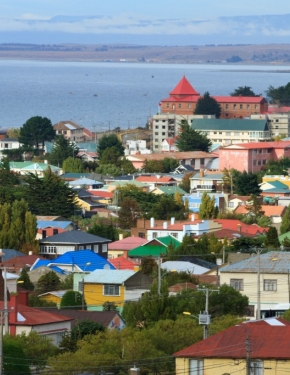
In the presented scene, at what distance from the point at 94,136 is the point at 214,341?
74.4 metres

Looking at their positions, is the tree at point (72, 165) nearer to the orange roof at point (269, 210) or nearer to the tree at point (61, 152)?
the tree at point (61, 152)

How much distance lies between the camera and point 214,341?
17.3m

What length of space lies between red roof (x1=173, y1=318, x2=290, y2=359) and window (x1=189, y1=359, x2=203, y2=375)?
6 centimetres

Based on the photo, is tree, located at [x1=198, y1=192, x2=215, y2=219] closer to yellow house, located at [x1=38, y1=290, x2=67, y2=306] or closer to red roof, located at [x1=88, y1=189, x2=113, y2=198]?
red roof, located at [x1=88, y1=189, x2=113, y2=198]

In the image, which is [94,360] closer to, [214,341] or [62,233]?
[214,341]

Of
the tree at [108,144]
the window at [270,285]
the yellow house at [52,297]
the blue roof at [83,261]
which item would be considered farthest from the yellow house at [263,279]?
the tree at [108,144]

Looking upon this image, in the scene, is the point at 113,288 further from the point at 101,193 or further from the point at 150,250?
the point at 101,193

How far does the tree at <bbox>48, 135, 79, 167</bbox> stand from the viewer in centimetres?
7071

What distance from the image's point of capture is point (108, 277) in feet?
96.0

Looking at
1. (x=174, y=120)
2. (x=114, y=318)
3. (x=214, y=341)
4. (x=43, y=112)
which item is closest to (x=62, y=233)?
(x=114, y=318)

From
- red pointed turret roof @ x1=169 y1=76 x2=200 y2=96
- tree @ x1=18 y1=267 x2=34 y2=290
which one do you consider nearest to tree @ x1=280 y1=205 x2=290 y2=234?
tree @ x1=18 y1=267 x2=34 y2=290

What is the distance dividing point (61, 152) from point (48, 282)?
133 ft

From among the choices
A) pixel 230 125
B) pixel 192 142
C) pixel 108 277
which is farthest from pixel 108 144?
pixel 108 277

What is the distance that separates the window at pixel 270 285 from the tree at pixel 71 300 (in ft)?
11.2
